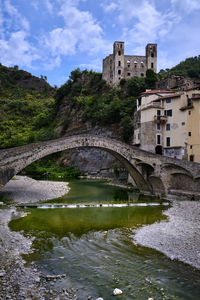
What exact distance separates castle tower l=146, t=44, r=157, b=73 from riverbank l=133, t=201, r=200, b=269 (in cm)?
4816

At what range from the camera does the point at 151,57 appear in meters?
57.8

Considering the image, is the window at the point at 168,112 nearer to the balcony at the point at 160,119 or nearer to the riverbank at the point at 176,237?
the balcony at the point at 160,119

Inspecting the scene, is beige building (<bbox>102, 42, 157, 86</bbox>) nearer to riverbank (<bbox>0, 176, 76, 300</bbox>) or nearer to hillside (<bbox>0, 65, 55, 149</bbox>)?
hillside (<bbox>0, 65, 55, 149</bbox>)

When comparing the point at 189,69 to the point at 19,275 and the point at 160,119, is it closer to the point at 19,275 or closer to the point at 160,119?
the point at 160,119

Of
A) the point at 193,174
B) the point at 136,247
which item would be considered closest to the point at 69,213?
the point at 136,247

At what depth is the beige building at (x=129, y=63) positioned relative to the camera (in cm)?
5769

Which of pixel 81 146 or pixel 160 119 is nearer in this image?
pixel 81 146

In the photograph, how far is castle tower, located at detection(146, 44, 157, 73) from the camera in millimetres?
57750

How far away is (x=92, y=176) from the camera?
48125mm

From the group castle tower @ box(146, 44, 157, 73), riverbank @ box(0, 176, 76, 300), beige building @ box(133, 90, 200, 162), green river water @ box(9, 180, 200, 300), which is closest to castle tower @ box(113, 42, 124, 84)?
castle tower @ box(146, 44, 157, 73)

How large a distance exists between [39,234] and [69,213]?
5191mm

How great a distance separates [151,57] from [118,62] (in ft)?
26.1

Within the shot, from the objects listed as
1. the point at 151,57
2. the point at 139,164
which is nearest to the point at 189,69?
the point at 151,57

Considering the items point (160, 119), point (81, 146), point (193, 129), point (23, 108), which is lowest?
point (81, 146)
